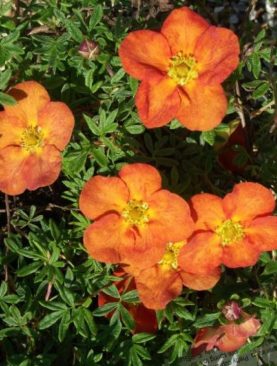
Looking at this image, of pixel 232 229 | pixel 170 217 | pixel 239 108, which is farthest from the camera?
pixel 239 108

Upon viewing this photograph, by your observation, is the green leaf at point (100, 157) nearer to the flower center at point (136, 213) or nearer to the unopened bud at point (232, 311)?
the flower center at point (136, 213)

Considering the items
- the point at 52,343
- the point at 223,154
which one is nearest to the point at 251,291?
the point at 223,154

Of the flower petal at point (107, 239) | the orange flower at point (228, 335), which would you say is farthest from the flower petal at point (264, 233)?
the flower petal at point (107, 239)

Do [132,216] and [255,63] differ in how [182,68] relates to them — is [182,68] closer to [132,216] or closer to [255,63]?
[255,63]

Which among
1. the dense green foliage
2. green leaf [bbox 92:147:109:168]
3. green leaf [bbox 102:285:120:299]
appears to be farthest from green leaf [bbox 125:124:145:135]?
green leaf [bbox 102:285:120:299]

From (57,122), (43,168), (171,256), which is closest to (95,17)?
(57,122)

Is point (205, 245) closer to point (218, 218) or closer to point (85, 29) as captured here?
point (218, 218)
